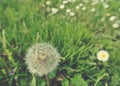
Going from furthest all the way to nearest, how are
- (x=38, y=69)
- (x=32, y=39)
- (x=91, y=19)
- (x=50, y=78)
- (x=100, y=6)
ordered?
(x=100, y=6) → (x=91, y=19) → (x=32, y=39) → (x=50, y=78) → (x=38, y=69)

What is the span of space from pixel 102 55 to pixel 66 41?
36 cm

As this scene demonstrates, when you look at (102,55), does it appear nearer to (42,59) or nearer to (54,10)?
(42,59)

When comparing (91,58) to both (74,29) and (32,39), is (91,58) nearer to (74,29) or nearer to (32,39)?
(74,29)

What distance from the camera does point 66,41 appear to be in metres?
3.18

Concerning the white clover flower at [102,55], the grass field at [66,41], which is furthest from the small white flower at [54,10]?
the white clover flower at [102,55]

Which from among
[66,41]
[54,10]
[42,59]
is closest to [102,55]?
[66,41]

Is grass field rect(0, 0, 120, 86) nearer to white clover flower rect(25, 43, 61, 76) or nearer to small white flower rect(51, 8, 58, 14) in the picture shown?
small white flower rect(51, 8, 58, 14)

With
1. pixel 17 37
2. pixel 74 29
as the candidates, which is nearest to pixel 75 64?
pixel 74 29

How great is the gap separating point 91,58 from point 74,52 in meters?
0.18

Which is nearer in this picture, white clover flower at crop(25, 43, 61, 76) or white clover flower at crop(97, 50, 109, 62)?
white clover flower at crop(25, 43, 61, 76)

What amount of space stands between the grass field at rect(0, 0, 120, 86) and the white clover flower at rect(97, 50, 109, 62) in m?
0.04

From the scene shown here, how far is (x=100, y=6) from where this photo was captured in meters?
4.02

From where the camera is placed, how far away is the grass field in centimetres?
305

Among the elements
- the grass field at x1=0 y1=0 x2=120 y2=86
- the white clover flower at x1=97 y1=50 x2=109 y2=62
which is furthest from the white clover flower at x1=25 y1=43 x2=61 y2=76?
the white clover flower at x1=97 y1=50 x2=109 y2=62
